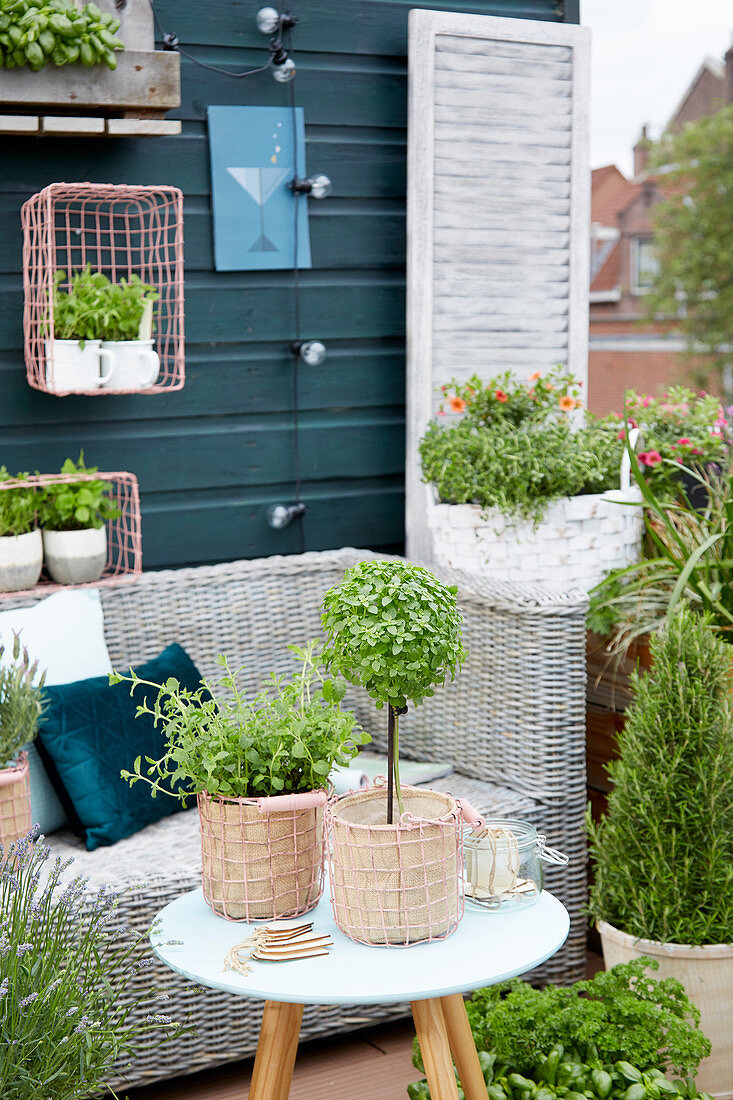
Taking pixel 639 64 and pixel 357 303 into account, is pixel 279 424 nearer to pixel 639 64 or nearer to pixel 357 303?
pixel 357 303

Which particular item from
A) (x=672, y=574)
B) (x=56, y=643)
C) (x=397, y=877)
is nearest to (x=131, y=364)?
(x=56, y=643)

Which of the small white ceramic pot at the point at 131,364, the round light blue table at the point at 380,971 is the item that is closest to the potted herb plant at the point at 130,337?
the small white ceramic pot at the point at 131,364

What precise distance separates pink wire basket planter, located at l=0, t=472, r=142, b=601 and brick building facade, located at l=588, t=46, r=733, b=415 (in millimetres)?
19626

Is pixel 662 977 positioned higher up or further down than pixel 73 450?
further down

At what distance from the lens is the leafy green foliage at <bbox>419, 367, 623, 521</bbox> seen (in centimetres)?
270

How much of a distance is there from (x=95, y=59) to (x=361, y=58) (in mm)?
856

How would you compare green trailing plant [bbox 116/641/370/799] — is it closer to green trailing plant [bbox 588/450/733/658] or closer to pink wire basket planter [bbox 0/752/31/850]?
pink wire basket planter [bbox 0/752/31/850]

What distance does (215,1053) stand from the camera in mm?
2162

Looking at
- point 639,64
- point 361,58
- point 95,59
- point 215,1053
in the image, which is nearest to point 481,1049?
point 215,1053

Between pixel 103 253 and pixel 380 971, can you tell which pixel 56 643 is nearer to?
pixel 103 253

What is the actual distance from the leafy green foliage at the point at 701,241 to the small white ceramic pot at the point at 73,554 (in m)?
18.1

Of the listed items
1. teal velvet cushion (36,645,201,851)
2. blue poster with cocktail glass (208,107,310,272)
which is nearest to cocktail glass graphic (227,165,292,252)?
blue poster with cocktail glass (208,107,310,272)

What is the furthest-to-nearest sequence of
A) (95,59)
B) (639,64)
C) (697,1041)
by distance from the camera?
1. (639,64)
2. (95,59)
3. (697,1041)

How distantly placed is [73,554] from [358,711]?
2.62 ft
